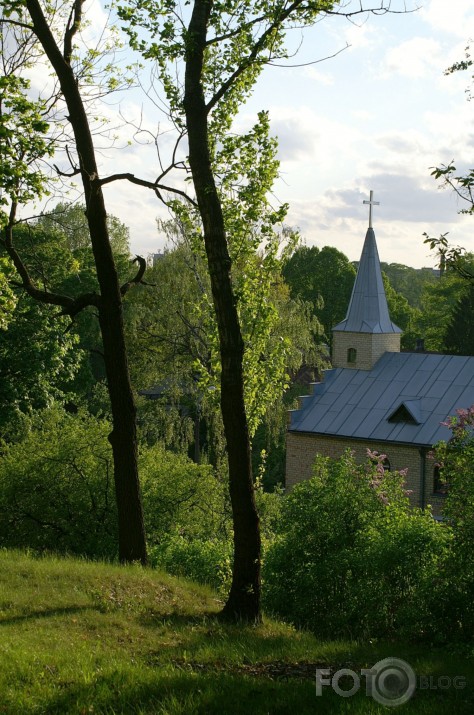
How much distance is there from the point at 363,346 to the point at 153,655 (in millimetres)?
28975

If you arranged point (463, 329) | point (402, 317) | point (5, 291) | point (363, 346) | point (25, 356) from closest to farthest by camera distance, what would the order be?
point (5, 291) → point (25, 356) → point (363, 346) → point (463, 329) → point (402, 317)

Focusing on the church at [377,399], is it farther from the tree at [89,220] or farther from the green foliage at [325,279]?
the tree at [89,220]

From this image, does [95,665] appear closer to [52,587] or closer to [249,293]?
[52,587]

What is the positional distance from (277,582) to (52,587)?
9.56 feet

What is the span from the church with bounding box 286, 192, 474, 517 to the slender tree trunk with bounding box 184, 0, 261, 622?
22.8 meters

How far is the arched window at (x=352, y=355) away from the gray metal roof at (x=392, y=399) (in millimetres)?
390

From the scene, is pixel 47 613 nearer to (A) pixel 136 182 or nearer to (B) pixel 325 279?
(A) pixel 136 182

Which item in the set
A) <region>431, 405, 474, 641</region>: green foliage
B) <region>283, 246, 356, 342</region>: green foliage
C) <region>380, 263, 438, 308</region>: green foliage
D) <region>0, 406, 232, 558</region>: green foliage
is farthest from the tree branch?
<region>380, 263, 438, 308</region>: green foliage

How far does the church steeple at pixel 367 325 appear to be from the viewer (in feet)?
117

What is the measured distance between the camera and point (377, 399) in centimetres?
3438

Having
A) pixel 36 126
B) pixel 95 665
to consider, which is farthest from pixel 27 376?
pixel 95 665

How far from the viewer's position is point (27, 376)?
22.7 metres

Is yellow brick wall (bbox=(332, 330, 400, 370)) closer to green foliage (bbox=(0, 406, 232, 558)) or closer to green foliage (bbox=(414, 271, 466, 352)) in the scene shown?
green foliage (bbox=(414, 271, 466, 352))

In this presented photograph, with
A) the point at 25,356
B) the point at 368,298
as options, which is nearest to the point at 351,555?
the point at 25,356
